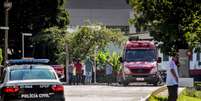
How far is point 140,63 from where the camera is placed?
135 ft

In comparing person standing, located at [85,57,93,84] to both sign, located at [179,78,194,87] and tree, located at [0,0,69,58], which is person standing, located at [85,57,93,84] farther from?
sign, located at [179,78,194,87]

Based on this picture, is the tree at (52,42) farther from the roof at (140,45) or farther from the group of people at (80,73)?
the roof at (140,45)

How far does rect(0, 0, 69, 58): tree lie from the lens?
5634 cm

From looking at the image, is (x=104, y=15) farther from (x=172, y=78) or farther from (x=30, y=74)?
(x=30, y=74)

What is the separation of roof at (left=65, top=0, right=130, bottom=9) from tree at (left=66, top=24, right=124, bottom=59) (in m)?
30.5

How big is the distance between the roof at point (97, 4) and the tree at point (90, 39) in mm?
30456

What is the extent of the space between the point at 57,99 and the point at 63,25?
38.7 metres

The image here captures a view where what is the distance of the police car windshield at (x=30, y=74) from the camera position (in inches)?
774

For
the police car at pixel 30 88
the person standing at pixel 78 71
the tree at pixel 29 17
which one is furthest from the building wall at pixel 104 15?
the police car at pixel 30 88

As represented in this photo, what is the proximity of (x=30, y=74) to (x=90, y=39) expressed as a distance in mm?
33322

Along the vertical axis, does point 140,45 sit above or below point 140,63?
above

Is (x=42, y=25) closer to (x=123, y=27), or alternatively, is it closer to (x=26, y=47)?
(x=26, y=47)

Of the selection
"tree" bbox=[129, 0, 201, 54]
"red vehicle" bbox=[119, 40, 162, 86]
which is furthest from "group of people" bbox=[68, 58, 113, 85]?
"tree" bbox=[129, 0, 201, 54]

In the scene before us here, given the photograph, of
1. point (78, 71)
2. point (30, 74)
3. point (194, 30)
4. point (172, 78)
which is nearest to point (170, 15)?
point (194, 30)
